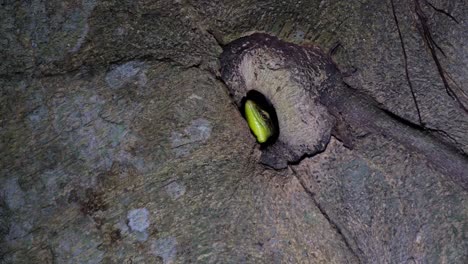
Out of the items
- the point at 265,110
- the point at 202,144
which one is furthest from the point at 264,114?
the point at 202,144

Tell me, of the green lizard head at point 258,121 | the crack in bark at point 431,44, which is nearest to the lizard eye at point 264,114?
the green lizard head at point 258,121

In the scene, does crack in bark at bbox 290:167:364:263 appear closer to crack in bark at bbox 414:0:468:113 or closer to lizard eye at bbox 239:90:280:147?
lizard eye at bbox 239:90:280:147

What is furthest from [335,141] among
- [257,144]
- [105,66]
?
[105,66]

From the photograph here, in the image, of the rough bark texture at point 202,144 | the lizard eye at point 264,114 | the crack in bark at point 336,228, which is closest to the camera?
the rough bark texture at point 202,144

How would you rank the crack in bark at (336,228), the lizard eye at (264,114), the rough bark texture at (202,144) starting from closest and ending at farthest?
the rough bark texture at (202,144)
the crack in bark at (336,228)
the lizard eye at (264,114)

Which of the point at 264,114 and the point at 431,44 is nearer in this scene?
the point at 431,44

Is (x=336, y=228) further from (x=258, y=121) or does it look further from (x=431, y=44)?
(x=431, y=44)

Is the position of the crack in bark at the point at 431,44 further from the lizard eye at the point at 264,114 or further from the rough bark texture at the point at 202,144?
the lizard eye at the point at 264,114
